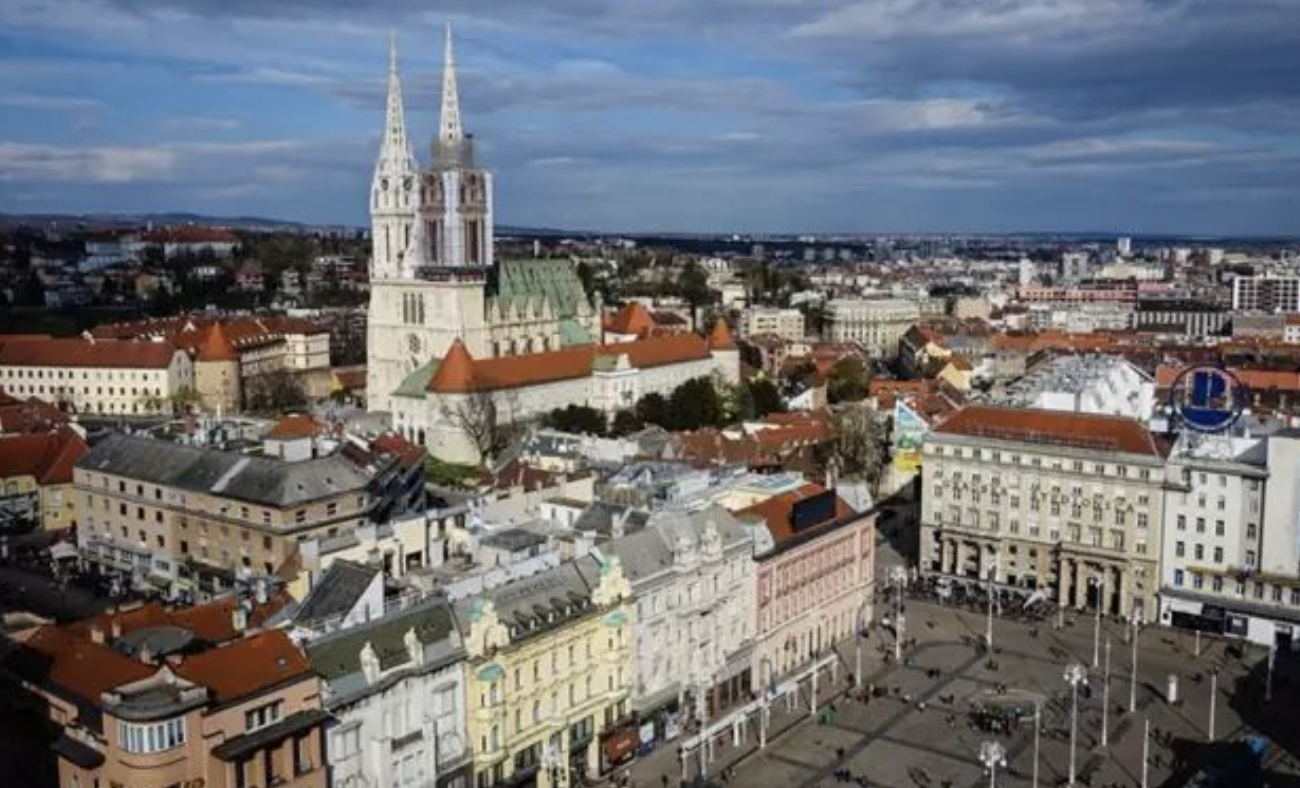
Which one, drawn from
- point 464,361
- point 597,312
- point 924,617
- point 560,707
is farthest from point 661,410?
point 560,707

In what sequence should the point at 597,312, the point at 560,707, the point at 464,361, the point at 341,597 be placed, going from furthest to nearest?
1. the point at 597,312
2. the point at 464,361
3. the point at 560,707
4. the point at 341,597

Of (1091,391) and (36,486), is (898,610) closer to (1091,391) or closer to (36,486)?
(1091,391)

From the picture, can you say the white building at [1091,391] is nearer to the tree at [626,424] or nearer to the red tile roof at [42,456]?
the tree at [626,424]

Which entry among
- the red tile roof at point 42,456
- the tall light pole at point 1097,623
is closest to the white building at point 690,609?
the tall light pole at point 1097,623

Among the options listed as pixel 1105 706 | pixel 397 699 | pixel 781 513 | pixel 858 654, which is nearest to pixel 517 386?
pixel 781 513

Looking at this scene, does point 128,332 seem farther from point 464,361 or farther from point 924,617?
point 924,617

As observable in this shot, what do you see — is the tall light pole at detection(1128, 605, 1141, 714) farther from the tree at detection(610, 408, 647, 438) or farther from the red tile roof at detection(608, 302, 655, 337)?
the red tile roof at detection(608, 302, 655, 337)

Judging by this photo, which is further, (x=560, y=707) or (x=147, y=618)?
(x=560, y=707)
